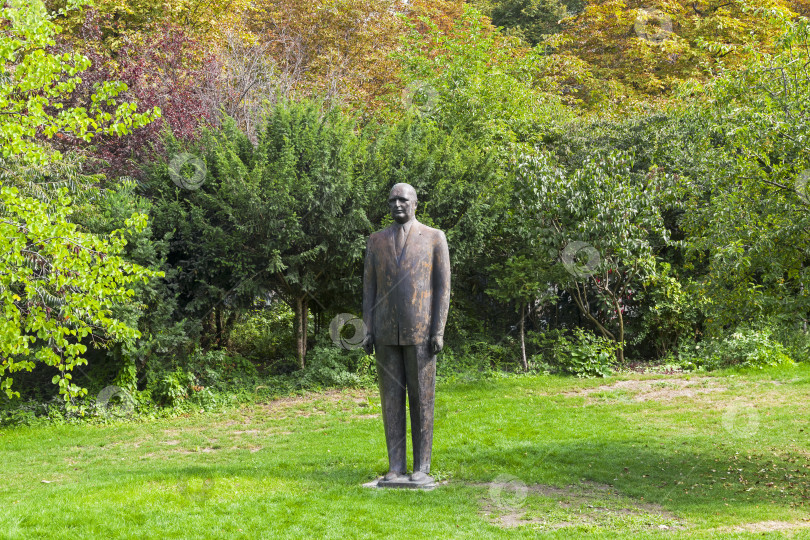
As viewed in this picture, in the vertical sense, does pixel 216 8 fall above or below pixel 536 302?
above

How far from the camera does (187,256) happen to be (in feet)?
52.3

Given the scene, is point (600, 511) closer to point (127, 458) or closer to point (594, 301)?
point (127, 458)

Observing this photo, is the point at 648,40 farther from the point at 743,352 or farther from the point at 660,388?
the point at 660,388

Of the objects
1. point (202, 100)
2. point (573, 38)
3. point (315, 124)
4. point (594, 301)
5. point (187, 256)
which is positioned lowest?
point (594, 301)

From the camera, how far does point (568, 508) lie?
7.60 m

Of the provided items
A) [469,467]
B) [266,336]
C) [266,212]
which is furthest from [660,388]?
[266,336]

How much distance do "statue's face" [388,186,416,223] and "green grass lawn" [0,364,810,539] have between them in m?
2.69

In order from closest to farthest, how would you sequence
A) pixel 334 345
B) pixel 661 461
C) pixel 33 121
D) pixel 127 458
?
pixel 33 121, pixel 661 461, pixel 127 458, pixel 334 345

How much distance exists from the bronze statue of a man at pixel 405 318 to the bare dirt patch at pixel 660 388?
6315mm

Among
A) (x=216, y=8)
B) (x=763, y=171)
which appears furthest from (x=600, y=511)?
(x=216, y=8)

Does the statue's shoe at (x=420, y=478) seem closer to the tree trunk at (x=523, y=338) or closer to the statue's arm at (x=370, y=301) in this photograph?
the statue's arm at (x=370, y=301)

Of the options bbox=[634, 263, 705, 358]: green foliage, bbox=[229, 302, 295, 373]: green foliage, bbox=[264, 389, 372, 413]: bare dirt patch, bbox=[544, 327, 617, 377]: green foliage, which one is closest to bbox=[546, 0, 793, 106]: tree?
bbox=[634, 263, 705, 358]: green foliage

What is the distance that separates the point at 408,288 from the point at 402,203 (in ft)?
2.79

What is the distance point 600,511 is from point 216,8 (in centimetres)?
2018
